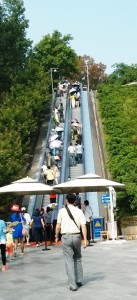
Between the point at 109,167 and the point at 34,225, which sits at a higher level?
the point at 109,167

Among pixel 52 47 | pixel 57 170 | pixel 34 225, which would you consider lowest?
pixel 34 225

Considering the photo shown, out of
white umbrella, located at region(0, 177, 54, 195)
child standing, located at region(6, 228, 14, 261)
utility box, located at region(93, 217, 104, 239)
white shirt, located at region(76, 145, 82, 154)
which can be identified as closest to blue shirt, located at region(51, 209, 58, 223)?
utility box, located at region(93, 217, 104, 239)

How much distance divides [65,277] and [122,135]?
23.2m

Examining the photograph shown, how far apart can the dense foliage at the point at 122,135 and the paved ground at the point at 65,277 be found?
19.3 ft

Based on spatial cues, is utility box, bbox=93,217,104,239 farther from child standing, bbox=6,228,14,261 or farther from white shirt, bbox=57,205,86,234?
white shirt, bbox=57,205,86,234

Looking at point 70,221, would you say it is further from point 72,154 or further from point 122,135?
point 122,135

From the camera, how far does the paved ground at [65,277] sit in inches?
339

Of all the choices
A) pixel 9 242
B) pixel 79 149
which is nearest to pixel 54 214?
pixel 9 242

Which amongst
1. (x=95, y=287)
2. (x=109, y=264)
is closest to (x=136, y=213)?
(x=109, y=264)

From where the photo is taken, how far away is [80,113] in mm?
43594

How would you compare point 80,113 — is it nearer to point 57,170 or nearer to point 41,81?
point 41,81

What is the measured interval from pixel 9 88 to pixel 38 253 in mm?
28828

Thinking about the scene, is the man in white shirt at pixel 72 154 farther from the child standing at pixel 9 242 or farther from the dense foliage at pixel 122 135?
the child standing at pixel 9 242

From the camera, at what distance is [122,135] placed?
33344mm
